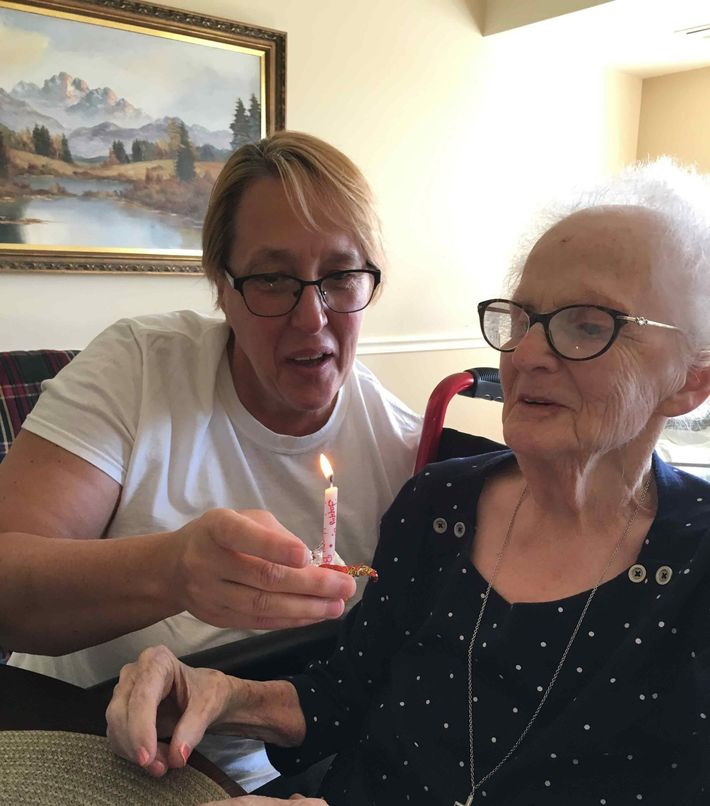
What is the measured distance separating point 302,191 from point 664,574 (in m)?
0.90

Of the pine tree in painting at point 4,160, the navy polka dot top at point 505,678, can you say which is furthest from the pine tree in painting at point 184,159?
the navy polka dot top at point 505,678

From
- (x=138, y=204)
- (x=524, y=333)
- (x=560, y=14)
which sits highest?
(x=560, y=14)

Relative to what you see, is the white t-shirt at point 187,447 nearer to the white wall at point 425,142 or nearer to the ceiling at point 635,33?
the white wall at point 425,142

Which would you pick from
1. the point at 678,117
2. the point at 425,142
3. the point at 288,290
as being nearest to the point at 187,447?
the point at 288,290

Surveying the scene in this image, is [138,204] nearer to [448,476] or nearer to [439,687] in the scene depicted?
[448,476]

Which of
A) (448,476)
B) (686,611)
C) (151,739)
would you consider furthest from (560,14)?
(151,739)

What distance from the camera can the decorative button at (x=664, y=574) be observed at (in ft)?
3.08

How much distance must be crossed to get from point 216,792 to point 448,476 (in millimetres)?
617

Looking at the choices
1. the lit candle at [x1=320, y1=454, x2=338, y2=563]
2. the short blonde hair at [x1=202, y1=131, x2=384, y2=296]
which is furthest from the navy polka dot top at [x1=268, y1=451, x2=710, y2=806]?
the short blonde hair at [x1=202, y1=131, x2=384, y2=296]

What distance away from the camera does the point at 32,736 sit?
86 centimetres

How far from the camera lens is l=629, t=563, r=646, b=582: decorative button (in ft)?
3.15

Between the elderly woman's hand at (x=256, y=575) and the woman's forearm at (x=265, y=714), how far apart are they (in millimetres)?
222

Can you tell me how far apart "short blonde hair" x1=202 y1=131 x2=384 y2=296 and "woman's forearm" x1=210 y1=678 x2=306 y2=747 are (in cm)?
81

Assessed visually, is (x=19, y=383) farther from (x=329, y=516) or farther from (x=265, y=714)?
(x=329, y=516)
